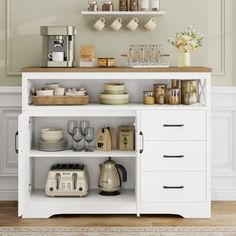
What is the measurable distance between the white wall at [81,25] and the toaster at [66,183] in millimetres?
Answer: 836

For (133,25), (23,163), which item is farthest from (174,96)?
(23,163)

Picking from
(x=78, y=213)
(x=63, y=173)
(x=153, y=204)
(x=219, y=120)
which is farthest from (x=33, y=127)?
(x=219, y=120)

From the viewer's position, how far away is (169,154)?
4293mm

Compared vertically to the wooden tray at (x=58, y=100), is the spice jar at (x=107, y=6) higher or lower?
higher

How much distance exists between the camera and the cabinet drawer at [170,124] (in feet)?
14.0

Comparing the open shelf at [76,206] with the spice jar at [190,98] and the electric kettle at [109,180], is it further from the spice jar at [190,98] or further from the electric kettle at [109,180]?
the spice jar at [190,98]

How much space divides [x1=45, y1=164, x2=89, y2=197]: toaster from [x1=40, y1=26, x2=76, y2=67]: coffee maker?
31.3 inches

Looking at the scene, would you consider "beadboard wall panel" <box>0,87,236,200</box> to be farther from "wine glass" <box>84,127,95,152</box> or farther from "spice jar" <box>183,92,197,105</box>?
"wine glass" <box>84,127,95,152</box>

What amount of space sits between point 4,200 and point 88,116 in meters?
1.02

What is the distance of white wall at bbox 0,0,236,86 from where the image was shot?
15.4ft

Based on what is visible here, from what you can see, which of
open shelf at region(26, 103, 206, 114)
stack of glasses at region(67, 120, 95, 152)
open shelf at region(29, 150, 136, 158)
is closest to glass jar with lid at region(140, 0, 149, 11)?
open shelf at region(26, 103, 206, 114)

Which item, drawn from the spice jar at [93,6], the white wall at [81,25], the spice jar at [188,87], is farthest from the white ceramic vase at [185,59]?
the spice jar at [93,6]

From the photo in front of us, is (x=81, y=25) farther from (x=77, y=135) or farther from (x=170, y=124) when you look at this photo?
(x=170, y=124)

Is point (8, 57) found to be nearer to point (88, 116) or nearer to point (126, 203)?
point (88, 116)
